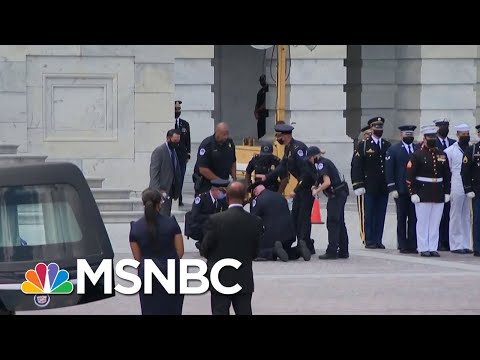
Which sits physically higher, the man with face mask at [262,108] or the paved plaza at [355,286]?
the man with face mask at [262,108]

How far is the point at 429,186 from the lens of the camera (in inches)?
749

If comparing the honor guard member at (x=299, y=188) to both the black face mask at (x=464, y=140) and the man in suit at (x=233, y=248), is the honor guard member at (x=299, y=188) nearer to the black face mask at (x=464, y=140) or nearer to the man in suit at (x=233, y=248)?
the black face mask at (x=464, y=140)

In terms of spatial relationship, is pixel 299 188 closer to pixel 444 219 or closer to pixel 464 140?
pixel 444 219

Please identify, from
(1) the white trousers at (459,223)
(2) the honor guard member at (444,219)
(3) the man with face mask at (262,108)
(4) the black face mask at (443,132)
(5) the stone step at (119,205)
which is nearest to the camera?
(1) the white trousers at (459,223)

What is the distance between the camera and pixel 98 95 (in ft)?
70.3

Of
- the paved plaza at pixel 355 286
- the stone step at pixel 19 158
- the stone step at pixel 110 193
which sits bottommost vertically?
the paved plaza at pixel 355 286

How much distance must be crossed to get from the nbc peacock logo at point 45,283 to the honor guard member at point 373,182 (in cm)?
770

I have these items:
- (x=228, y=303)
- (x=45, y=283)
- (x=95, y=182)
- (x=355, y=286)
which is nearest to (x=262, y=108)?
(x=95, y=182)

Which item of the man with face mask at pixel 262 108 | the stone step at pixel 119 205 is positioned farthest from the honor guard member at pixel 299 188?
the man with face mask at pixel 262 108

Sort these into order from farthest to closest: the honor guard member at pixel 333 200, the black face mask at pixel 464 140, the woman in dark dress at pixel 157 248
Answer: the black face mask at pixel 464 140 → the honor guard member at pixel 333 200 → the woman in dark dress at pixel 157 248

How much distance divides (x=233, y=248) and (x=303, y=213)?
273 inches

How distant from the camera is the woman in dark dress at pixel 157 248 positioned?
11648 millimetres
